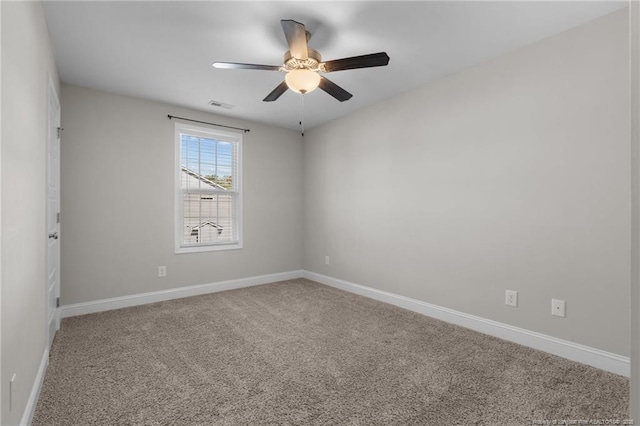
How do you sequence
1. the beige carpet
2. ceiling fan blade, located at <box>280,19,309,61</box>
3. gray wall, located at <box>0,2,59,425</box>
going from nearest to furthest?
1. gray wall, located at <box>0,2,59,425</box>
2. the beige carpet
3. ceiling fan blade, located at <box>280,19,309,61</box>

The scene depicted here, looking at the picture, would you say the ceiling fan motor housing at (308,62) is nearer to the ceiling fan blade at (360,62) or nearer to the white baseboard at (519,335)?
the ceiling fan blade at (360,62)

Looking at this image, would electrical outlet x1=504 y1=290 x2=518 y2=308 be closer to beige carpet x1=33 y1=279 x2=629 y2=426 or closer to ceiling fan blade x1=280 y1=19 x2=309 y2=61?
beige carpet x1=33 y1=279 x2=629 y2=426

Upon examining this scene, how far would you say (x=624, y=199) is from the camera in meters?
2.20

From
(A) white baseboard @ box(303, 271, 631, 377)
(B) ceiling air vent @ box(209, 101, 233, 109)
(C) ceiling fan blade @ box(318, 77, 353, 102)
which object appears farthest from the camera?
(B) ceiling air vent @ box(209, 101, 233, 109)

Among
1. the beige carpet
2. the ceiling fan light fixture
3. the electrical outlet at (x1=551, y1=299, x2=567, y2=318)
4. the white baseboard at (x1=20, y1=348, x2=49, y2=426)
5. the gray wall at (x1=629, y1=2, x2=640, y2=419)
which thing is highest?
the ceiling fan light fixture

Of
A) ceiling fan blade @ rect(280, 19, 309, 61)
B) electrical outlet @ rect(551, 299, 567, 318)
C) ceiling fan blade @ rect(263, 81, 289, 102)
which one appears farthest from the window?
electrical outlet @ rect(551, 299, 567, 318)

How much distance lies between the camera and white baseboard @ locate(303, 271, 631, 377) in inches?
89.4

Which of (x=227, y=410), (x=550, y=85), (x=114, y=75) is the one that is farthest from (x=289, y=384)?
(x=114, y=75)

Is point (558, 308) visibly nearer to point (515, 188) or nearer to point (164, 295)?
point (515, 188)

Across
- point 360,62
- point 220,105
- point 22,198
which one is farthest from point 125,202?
point 360,62

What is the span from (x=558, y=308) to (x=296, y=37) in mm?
2789

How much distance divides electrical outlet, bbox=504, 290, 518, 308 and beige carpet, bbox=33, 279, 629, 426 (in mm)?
343

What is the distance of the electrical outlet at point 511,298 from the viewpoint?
109 inches

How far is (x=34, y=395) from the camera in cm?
188
